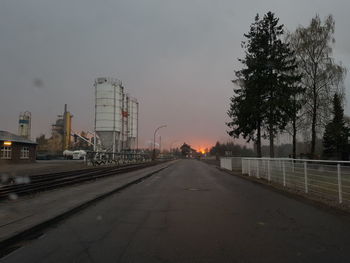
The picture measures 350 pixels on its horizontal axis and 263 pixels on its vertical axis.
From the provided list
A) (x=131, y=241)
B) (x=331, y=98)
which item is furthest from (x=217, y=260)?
(x=331, y=98)

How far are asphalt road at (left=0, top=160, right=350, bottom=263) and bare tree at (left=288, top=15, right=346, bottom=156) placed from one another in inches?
930

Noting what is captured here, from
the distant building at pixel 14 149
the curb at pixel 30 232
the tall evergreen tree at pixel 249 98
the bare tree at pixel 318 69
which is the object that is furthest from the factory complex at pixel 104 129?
the curb at pixel 30 232

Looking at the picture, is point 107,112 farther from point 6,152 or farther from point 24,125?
point 24,125

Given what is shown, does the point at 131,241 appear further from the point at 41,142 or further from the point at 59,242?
the point at 41,142

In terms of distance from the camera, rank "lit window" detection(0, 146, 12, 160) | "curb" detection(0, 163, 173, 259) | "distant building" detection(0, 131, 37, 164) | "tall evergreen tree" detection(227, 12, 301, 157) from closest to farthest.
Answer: "curb" detection(0, 163, 173, 259), "tall evergreen tree" detection(227, 12, 301, 157), "lit window" detection(0, 146, 12, 160), "distant building" detection(0, 131, 37, 164)

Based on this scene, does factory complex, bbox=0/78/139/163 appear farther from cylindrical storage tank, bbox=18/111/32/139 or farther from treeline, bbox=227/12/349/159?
cylindrical storage tank, bbox=18/111/32/139

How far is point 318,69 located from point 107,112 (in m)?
27.8

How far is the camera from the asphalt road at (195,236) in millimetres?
4496

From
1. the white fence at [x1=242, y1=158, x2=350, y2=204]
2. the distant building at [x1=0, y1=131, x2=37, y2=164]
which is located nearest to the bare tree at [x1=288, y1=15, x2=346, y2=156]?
the white fence at [x1=242, y1=158, x2=350, y2=204]

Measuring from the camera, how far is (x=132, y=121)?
52.4 m

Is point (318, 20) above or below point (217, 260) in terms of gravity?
above

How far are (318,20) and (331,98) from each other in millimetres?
8226

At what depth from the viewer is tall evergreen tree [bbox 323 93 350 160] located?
2850 centimetres

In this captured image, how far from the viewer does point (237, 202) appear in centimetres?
966
